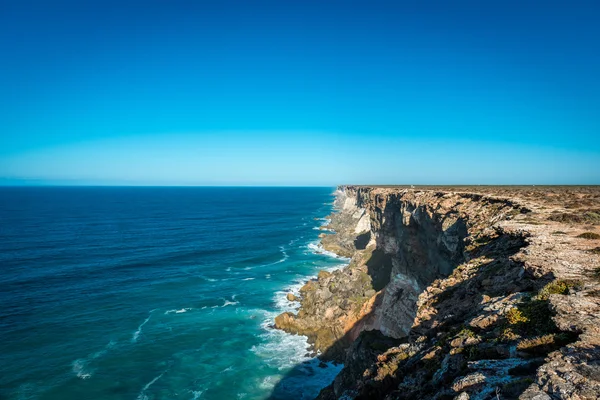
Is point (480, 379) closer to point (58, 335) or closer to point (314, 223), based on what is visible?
point (58, 335)

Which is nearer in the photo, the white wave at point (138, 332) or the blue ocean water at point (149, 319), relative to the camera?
the blue ocean water at point (149, 319)

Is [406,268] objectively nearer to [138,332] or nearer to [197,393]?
[197,393]

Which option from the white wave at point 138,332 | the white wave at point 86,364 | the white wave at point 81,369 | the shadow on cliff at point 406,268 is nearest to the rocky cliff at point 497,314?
the shadow on cliff at point 406,268

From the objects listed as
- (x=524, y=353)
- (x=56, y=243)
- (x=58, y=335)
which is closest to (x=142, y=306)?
(x=58, y=335)

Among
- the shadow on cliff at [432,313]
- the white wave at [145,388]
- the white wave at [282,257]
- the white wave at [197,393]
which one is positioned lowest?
the white wave at [197,393]

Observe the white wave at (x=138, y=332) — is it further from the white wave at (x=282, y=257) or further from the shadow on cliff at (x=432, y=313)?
the white wave at (x=282, y=257)

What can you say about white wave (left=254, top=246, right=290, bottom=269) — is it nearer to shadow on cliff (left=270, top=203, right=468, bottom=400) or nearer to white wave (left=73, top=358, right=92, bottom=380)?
shadow on cliff (left=270, top=203, right=468, bottom=400)
